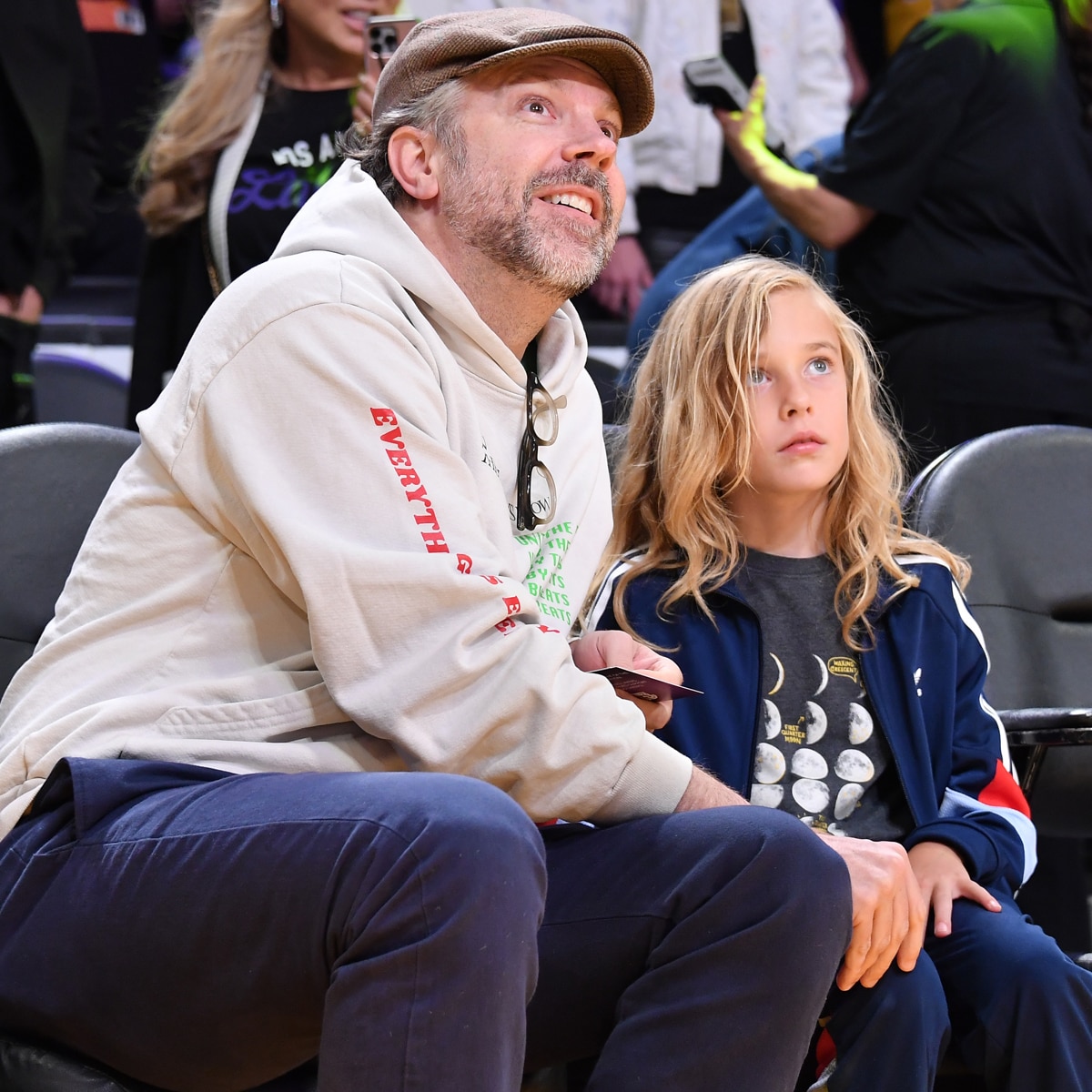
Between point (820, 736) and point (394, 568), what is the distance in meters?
0.75

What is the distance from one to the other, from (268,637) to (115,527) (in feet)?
0.68

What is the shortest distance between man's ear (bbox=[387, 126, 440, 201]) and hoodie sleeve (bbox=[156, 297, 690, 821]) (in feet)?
1.03

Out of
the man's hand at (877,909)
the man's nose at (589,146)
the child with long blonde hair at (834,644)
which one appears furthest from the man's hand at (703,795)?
the man's nose at (589,146)

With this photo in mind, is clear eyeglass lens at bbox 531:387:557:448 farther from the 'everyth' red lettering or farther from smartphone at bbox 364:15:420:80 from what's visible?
smartphone at bbox 364:15:420:80

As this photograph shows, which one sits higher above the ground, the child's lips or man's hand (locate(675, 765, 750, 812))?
the child's lips

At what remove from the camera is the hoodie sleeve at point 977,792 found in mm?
1824

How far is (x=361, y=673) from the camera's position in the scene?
57.7 inches

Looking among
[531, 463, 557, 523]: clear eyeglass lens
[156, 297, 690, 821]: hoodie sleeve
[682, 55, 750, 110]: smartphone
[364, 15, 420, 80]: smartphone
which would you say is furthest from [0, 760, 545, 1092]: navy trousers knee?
[682, 55, 750, 110]: smartphone

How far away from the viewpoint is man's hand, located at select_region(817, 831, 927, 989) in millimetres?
1522

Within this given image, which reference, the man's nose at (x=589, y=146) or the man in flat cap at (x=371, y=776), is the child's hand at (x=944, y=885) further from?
the man's nose at (x=589, y=146)

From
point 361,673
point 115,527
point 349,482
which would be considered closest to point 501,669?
point 361,673

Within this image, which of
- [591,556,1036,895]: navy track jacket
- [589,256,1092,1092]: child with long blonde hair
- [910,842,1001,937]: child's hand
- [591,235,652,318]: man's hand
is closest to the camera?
[589,256,1092,1092]: child with long blonde hair

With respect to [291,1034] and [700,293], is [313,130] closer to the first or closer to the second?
[700,293]

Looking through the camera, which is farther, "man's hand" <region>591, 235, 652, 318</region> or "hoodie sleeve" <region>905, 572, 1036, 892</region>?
"man's hand" <region>591, 235, 652, 318</region>
